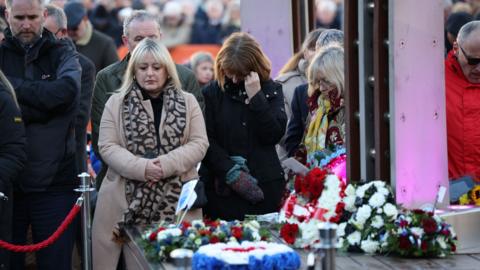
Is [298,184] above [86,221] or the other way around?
above

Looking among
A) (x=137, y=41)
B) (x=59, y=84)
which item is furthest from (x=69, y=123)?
(x=137, y=41)

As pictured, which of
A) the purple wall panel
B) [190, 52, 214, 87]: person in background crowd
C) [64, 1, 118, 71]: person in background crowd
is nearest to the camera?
the purple wall panel

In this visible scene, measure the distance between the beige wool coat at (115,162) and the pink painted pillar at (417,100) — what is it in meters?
1.35

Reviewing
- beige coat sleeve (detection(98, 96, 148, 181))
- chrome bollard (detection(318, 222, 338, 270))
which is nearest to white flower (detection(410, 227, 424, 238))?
chrome bollard (detection(318, 222, 338, 270))

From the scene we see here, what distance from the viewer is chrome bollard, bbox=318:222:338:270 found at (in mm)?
4699

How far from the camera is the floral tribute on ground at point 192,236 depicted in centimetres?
611

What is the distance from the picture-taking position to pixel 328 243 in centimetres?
472

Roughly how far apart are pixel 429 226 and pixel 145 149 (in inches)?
78.5

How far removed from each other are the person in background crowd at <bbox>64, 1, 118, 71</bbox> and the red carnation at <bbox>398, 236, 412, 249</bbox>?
585cm

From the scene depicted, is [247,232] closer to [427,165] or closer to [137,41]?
[427,165]

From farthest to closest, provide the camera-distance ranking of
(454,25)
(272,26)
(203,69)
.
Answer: (203,69) → (454,25) → (272,26)

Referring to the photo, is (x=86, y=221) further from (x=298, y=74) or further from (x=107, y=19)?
(x=107, y=19)

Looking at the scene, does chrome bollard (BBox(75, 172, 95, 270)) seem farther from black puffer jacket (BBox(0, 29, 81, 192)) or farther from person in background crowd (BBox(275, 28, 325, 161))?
person in background crowd (BBox(275, 28, 325, 161))

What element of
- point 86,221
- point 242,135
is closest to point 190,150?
point 242,135
